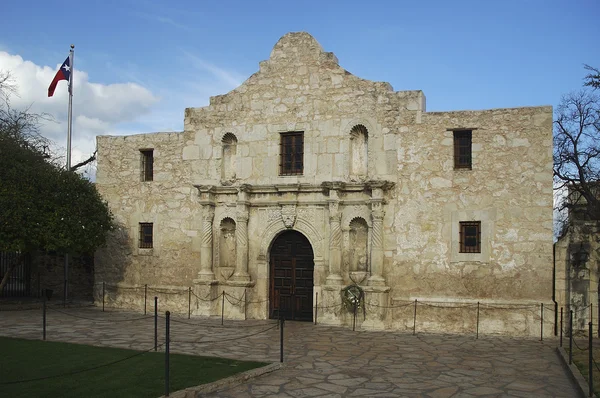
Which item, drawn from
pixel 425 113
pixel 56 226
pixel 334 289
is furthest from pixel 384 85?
pixel 56 226

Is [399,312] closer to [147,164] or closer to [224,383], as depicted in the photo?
[224,383]

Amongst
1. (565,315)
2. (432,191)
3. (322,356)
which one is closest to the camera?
(322,356)

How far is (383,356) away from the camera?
479 inches

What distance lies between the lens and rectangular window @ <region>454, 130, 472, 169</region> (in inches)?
629

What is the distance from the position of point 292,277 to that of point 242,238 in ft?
6.07

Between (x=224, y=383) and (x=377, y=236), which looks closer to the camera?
(x=224, y=383)

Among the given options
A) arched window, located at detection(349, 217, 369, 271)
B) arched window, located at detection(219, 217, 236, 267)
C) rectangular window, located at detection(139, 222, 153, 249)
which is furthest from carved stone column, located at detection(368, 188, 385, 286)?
rectangular window, located at detection(139, 222, 153, 249)

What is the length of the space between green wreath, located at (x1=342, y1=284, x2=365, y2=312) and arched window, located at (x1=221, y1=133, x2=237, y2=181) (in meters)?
5.20

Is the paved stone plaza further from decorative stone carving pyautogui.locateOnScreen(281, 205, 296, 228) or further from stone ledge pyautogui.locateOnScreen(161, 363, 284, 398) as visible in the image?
decorative stone carving pyautogui.locateOnScreen(281, 205, 296, 228)

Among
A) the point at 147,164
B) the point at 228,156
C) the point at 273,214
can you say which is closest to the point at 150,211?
the point at 147,164

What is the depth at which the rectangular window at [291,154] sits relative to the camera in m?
17.7

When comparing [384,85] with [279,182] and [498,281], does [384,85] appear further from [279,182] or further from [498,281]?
Answer: [498,281]

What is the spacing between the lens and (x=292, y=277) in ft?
57.5

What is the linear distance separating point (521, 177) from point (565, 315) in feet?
11.6
